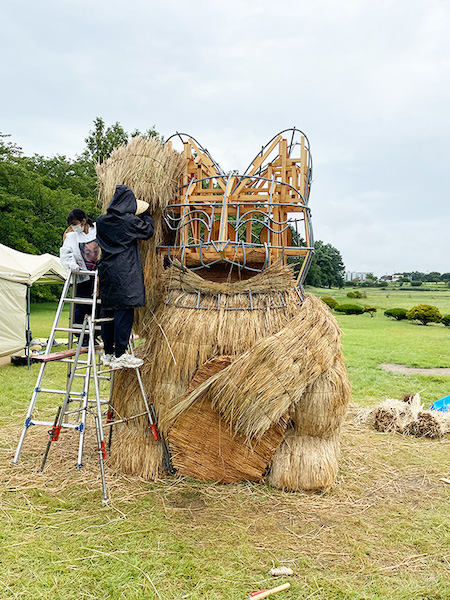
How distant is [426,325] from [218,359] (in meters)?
19.7

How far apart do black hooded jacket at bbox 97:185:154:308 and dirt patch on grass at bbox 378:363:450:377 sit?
7807mm

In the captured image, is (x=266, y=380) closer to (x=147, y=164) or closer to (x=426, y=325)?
(x=147, y=164)

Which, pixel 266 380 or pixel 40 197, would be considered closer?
pixel 266 380

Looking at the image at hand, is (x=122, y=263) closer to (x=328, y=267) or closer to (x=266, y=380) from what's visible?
(x=266, y=380)

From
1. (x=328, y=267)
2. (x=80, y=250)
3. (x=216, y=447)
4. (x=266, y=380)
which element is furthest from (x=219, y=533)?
(x=328, y=267)

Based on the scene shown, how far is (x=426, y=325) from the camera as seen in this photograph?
22031 mm

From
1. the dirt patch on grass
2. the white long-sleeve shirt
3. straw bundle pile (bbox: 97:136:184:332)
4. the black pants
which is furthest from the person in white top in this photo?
the dirt patch on grass

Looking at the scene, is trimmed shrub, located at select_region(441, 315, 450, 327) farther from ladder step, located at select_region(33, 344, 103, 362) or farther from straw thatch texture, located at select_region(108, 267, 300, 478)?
ladder step, located at select_region(33, 344, 103, 362)

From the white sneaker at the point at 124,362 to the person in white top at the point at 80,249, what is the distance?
0.89 meters

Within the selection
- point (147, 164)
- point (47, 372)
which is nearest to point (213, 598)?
point (147, 164)

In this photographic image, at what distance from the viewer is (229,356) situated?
14.8 ft

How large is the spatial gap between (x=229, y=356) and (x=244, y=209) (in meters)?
1.85

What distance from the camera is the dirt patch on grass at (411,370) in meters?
10.8

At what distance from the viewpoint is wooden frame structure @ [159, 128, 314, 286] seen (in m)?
4.85
